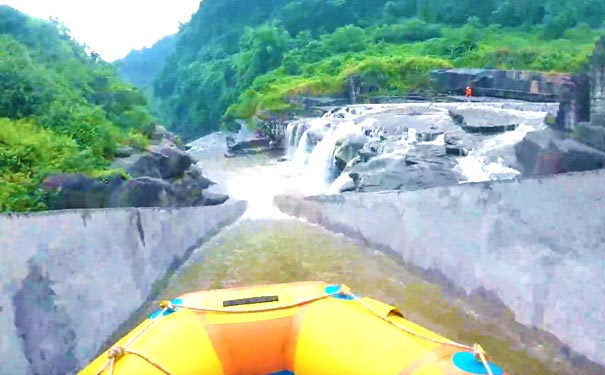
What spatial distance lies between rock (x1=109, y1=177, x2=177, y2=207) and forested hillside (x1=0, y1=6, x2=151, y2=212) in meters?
0.39

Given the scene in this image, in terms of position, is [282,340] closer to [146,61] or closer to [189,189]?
[189,189]

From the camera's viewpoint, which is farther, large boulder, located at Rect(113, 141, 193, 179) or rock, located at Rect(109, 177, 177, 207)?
large boulder, located at Rect(113, 141, 193, 179)

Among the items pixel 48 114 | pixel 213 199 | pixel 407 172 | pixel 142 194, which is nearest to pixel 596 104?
pixel 407 172

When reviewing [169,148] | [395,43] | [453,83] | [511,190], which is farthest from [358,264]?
[395,43]

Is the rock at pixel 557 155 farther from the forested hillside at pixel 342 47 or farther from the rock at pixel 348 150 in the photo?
the forested hillside at pixel 342 47

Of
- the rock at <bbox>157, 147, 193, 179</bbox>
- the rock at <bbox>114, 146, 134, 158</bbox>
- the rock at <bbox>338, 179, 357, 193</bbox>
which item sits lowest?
the rock at <bbox>338, 179, 357, 193</bbox>

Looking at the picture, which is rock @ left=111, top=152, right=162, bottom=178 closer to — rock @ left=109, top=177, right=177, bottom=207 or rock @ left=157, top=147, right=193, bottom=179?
rock @ left=157, top=147, right=193, bottom=179

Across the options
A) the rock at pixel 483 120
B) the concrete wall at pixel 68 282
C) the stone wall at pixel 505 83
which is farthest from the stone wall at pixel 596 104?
the rock at pixel 483 120

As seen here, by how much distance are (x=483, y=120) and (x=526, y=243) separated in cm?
997

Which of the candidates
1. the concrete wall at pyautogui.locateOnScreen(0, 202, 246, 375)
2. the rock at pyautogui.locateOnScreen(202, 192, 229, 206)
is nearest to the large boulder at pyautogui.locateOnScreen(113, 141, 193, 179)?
the rock at pyautogui.locateOnScreen(202, 192, 229, 206)

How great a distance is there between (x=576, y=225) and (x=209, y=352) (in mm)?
2770

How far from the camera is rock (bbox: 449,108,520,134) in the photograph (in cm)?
1316

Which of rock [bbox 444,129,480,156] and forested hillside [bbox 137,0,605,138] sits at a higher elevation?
forested hillside [bbox 137,0,605,138]

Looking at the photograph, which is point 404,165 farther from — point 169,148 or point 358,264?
point 169,148
